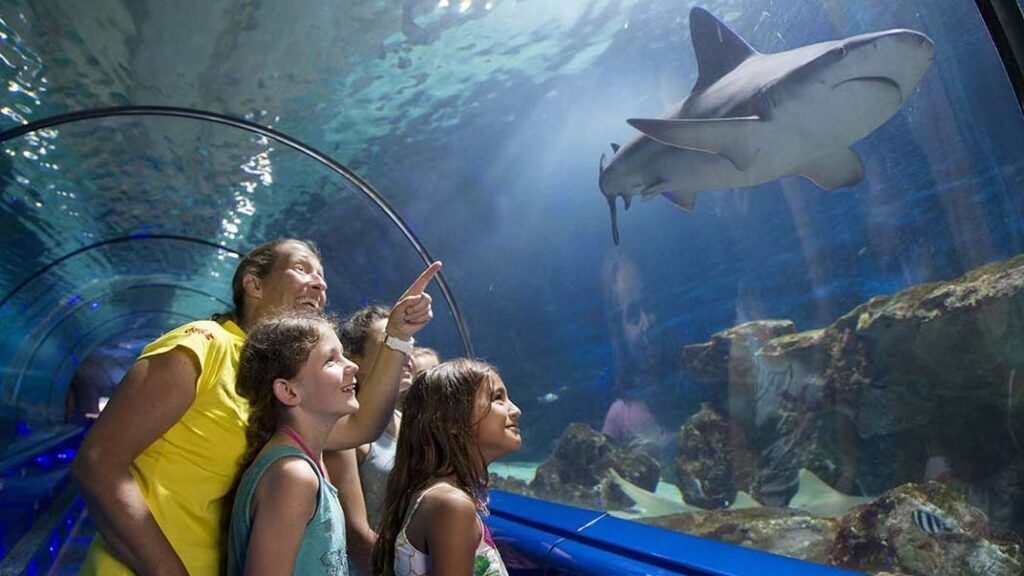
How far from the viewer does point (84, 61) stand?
15.9 ft

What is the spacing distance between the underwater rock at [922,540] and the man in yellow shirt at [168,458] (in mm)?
3823

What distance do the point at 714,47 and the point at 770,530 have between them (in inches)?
173

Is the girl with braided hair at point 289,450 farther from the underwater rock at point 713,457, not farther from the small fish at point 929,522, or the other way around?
the underwater rock at point 713,457

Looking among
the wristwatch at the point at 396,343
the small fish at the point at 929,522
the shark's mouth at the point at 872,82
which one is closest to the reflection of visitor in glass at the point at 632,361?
the small fish at the point at 929,522

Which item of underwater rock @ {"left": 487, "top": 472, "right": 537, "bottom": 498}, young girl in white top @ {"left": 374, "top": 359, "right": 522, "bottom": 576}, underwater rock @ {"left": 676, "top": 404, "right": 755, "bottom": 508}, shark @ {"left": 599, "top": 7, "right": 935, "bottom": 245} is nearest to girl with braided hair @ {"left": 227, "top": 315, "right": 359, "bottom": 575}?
young girl in white top @ {"left": 374, "top": 359, "right": 522, "bottom": 576}

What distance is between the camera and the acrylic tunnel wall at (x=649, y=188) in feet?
15.6

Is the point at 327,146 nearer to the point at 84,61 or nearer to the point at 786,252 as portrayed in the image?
the point at 84,61

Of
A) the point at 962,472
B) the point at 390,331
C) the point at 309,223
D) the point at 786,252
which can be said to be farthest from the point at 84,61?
the point at 786,252

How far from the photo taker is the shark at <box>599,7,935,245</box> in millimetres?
4605

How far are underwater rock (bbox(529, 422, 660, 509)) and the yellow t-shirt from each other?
8159mm

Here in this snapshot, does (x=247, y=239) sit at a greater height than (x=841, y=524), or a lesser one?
greater

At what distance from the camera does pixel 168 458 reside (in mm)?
1199

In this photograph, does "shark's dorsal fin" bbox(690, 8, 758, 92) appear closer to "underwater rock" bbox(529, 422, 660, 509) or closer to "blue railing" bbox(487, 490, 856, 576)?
"blue railing" bbox(487, 490, 856, 576)

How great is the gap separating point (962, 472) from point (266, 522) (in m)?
6.06
